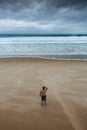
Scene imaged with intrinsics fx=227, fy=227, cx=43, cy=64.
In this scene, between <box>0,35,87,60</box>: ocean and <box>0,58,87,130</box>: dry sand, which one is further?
<box>0,35,87,60</box>: ocean

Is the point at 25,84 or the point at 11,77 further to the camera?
the point at 11,77

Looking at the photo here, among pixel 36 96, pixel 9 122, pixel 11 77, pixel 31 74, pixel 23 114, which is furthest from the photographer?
pixel 31 74

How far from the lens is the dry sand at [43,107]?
11.8m

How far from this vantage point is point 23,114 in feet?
42.5

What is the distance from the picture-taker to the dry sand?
1179cm

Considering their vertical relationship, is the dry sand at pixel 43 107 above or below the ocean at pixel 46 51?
above

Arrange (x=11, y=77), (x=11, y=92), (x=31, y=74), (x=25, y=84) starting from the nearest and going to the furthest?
(x=11, y=92) → (x=25, y=84) → (x=11, y=77) → (x=31, y=74)

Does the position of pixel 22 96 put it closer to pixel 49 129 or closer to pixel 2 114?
pixel 2 114

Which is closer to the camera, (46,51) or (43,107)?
(43,107)

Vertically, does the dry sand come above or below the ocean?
above

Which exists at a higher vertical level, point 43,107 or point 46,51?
point 43,107

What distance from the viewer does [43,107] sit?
14055mm

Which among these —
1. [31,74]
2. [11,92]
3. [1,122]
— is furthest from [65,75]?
[1,122]

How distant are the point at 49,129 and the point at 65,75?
13405 mm
